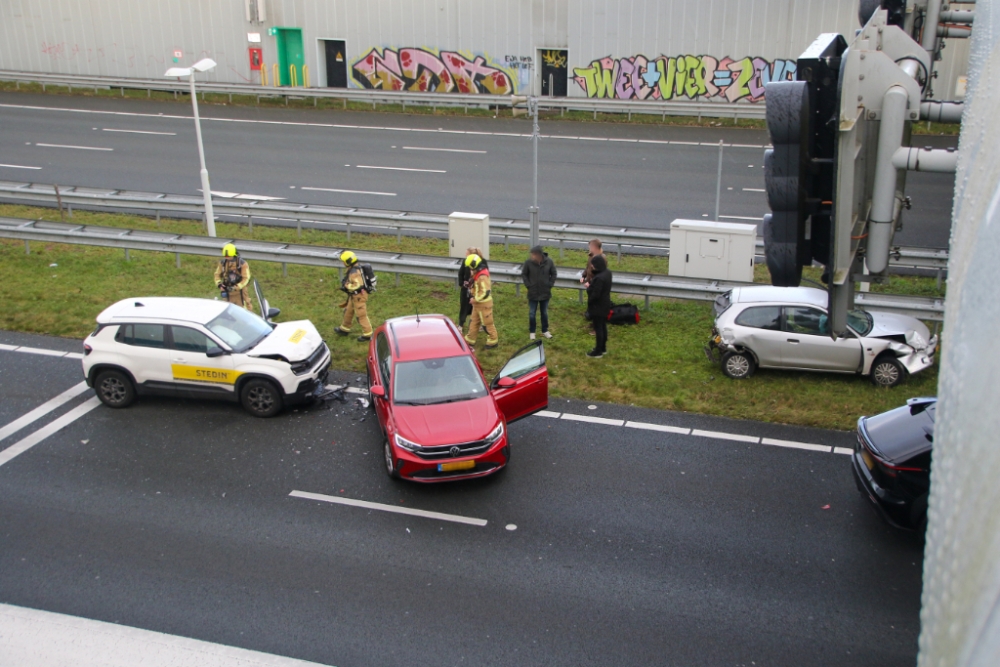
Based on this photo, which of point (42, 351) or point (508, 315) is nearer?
point (42, 351)

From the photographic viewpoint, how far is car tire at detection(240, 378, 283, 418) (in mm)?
11555

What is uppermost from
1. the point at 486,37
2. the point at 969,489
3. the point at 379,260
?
the point at 486,37

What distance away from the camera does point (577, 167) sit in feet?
81.4

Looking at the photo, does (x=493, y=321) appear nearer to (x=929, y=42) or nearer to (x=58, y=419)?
(x=58, y=419)

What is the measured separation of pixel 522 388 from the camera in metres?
10.4

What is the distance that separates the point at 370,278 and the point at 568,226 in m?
5.75

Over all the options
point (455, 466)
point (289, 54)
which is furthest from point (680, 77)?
point (455, 466)

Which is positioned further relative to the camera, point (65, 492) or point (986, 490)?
point (65, 492)

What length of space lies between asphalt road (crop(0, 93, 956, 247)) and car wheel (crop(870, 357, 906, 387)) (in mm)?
7287

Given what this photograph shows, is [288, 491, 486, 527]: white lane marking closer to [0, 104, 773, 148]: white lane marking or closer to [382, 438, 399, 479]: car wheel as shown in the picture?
[382, 438, 399, 479]: car wheel

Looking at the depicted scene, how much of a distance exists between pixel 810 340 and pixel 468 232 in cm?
737

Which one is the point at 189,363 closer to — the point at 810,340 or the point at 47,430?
the point at 47,430

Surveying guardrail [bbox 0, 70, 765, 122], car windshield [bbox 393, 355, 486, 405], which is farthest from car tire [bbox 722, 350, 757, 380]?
guardrail [bbox 0, 70, 765, 122]

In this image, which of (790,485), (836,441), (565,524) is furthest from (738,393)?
(565,524)
